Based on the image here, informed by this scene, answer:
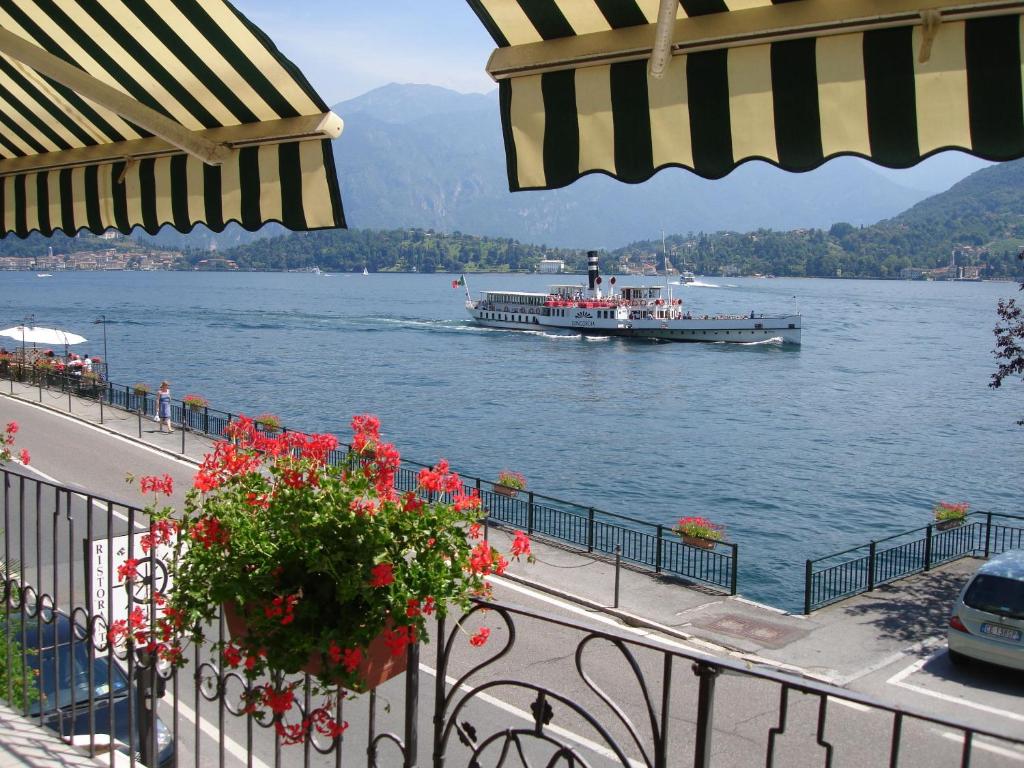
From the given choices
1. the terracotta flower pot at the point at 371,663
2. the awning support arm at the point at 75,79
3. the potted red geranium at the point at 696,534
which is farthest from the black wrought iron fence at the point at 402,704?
the potted red geranium at the point at 696,534

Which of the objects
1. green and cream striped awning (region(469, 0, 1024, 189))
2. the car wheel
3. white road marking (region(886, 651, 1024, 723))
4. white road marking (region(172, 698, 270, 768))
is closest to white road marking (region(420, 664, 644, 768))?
white road marking (region(172, 698, 270, 768))

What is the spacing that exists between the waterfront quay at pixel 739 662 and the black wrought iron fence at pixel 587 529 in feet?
2.02

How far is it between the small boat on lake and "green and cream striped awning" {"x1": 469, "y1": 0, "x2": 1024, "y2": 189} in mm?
82432

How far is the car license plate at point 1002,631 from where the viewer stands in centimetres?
1110

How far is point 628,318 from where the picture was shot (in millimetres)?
87688

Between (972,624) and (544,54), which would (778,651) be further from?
(544,54)

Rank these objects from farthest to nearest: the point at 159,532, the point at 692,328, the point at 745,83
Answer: the point at 692,328 < the point at 745,83 < the point at 159,532

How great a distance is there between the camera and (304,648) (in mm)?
2783

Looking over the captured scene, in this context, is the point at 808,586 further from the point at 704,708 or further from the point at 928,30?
the point at 704,708

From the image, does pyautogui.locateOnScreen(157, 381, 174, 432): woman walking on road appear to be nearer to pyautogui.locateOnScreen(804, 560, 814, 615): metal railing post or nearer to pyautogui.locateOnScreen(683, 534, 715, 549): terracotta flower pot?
pyautogui.locateOnScreen(683, 534, 715, 549): terracotta flower pot

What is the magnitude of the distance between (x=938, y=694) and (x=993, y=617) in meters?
1.14

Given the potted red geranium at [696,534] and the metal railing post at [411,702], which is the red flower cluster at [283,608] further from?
the potted red geranium at [696,534]

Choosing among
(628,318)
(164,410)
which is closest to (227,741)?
(164,410)

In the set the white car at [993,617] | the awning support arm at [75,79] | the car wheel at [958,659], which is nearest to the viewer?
the awning support arm at [75,79]
